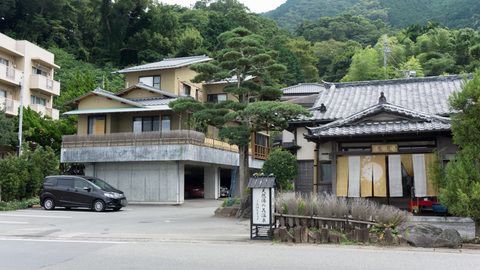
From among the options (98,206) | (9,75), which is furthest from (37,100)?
(98,206)

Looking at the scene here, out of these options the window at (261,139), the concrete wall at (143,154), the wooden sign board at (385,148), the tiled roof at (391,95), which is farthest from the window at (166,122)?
the wooden sign board at (385,148)

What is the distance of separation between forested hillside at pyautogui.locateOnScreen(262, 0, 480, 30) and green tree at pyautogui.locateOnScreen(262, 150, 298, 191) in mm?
61725

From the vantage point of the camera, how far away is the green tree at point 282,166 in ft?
57.2

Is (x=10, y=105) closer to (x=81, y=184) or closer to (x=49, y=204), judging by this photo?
(x=49, y=204)

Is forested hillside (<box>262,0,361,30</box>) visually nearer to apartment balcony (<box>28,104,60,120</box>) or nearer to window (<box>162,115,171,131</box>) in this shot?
apartment balcony (<box>28,104,60,120</box>)

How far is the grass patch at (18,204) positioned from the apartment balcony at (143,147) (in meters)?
5.33

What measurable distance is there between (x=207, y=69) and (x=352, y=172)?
25.5 ft

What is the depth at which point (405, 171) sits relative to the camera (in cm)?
1664

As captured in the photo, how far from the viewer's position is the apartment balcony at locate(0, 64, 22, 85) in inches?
1425

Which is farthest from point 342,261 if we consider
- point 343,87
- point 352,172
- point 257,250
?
point 343,87

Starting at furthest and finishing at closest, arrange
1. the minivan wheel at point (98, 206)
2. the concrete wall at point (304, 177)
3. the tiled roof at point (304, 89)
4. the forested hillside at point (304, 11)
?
the forested hillside at point (304, 11) < the tiled roof at point (304, 89) < the minivan wheel at point (98, 206) < the concrete wall at point (304, 177)

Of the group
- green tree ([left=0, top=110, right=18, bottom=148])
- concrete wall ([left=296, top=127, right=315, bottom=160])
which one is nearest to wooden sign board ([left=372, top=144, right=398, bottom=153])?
concrete wall ([left=296, top=127, right=315, bottom=160])

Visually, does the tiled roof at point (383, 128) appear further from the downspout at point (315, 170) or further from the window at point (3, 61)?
the window at point (3, 61)

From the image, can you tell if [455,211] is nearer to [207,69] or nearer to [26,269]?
[26,269]
